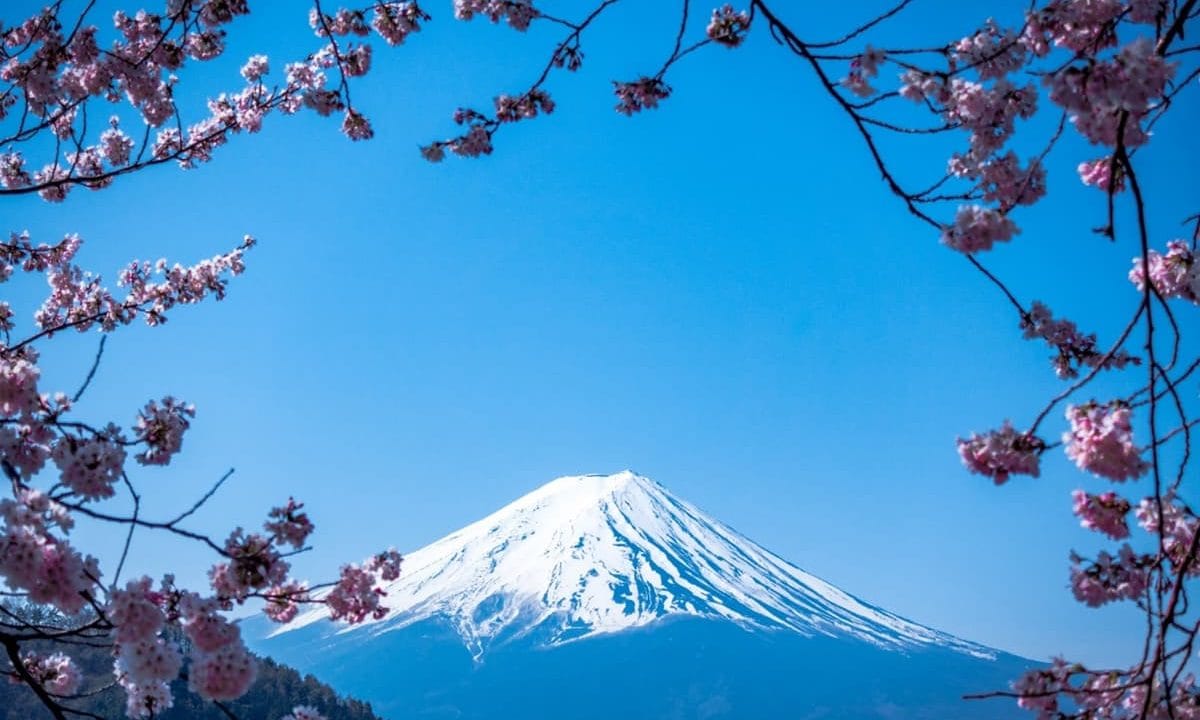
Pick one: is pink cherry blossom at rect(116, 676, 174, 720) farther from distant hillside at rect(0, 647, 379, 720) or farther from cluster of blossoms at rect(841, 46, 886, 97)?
distant hillside at rect(0, 647, 379, 720)

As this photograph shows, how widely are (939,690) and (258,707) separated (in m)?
102

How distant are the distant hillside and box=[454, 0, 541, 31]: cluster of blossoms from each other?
21105 millimetres

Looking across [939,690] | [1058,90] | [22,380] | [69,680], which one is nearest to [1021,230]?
[1058,90]

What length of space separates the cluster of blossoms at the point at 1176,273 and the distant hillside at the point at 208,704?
2259cm

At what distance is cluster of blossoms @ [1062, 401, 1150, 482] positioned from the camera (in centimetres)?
222

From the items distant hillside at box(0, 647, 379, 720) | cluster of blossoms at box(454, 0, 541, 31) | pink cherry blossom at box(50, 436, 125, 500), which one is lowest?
pink cherry blossom at box(50, 436, 125, 500)

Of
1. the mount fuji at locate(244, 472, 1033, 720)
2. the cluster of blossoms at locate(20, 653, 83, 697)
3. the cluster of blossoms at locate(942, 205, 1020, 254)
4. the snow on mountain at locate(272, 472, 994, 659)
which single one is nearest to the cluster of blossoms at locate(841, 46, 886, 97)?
the cluster of blossoms at locate(942, 205, 1020, 254)

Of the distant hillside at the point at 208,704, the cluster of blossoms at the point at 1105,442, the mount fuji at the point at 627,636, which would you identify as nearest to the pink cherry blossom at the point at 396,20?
the cluster of blossoms at the point at 1105,442

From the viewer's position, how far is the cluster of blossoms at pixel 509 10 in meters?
3.97

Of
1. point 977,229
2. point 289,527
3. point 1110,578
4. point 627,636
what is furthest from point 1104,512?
point 627,636

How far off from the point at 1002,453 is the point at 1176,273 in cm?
98

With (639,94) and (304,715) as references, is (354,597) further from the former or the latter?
(639,94)

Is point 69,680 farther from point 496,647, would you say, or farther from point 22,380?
point 496,647

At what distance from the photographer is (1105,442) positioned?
2240mm
